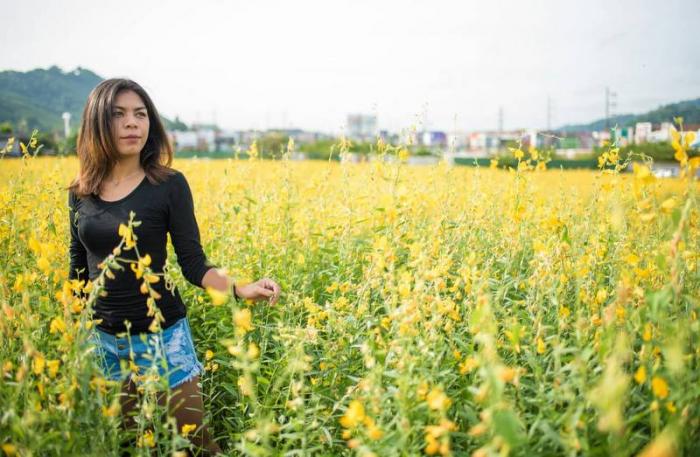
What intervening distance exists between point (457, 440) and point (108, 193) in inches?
82.0

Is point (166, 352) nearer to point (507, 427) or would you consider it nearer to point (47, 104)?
point (507, 427)

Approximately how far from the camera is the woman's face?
8.45ft

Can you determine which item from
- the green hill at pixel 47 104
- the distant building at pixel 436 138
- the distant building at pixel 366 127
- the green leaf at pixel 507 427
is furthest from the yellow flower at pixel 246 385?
the green hill at pixel 47 104

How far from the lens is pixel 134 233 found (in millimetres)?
2502

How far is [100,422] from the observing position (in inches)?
63.7

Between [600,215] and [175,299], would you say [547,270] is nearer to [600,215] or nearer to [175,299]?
[175,299]

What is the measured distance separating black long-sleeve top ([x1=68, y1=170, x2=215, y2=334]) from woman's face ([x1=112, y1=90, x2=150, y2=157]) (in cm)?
19

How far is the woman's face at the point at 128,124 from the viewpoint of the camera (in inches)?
101

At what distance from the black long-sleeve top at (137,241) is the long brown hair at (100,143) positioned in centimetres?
6

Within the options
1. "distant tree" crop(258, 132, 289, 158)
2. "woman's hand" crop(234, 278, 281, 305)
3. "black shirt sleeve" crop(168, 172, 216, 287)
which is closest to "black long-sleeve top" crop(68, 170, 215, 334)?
"black shirt sleeve" crop(168, 172, 216, 287)

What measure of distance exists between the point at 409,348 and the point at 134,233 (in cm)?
160

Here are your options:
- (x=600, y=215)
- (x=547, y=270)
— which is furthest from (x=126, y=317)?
(x=600, y=215)

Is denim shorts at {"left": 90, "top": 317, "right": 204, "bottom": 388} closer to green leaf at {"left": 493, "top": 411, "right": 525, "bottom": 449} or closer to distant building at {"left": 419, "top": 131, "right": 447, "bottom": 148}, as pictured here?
green leaf at {"left": 493, "top": 411, "right": 525, "bottom": 449}

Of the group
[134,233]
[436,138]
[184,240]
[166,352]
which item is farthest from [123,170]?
[436,138]
